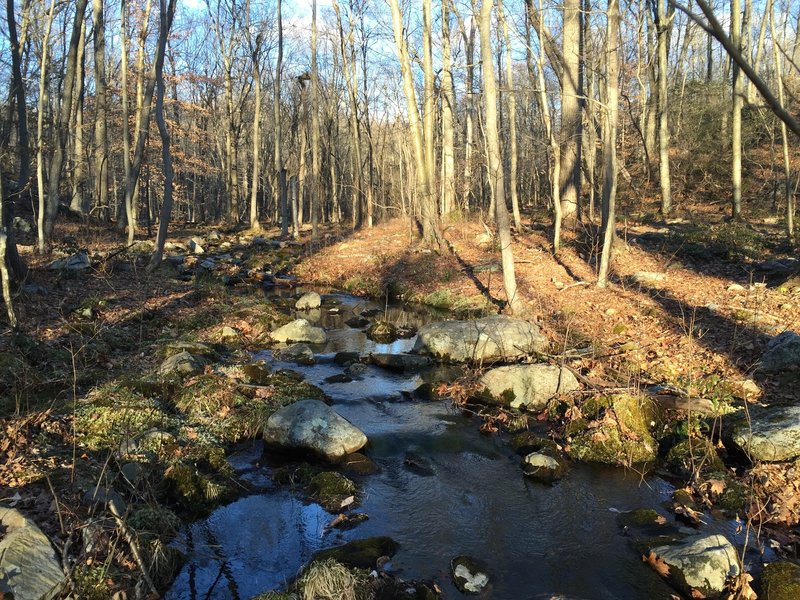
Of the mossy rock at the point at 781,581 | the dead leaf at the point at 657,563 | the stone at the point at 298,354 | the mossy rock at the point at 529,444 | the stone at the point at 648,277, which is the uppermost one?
the stone at the point at 648,277

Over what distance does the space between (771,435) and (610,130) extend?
7.78m

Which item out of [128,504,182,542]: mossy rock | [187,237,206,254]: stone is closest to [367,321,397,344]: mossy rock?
[128,504,182,542]: mossy rock

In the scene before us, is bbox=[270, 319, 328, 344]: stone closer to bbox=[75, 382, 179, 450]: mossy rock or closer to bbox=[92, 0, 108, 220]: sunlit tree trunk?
bbox=[75, 382, 179, 450]: mossy rock

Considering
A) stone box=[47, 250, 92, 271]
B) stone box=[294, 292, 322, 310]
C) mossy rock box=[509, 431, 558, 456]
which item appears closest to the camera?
mossy rock box=[509, 431, 558, 456]

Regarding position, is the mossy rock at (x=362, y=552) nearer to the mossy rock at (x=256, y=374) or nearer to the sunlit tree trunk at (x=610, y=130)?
the mossy rock at (x=256, y=374)

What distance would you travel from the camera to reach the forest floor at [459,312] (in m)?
6.61

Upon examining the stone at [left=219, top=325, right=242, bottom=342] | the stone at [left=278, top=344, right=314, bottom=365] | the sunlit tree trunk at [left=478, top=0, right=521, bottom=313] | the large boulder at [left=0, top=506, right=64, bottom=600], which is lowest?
the stone at [left=278, top=344, right=314, bottom=365]

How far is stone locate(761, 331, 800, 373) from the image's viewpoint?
853cm

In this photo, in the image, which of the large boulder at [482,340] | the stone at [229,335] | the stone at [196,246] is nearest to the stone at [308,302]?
the stone at [229,335]

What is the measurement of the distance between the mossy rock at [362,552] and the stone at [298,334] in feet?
26.1

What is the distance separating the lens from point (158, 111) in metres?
16.3

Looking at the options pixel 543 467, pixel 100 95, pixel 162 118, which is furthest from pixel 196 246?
pixel 543 467

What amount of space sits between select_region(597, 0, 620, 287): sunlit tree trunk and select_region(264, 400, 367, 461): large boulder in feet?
27.0

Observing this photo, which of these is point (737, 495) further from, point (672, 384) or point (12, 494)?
point (12, 494)
